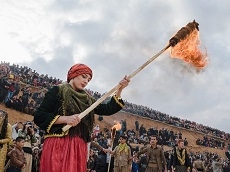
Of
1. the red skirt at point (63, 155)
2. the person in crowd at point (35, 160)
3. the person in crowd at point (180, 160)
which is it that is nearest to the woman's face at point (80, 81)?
the red skirt at point (63, 155)

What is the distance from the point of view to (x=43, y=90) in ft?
73.9

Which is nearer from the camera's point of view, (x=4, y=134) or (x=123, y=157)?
(x=4, y=134)

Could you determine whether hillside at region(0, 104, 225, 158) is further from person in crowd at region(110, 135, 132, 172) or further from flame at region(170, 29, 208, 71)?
flame at region(170, 29, 208, 71)

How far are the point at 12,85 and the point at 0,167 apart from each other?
14.6 metres

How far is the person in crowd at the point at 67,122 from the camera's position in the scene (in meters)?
3.22

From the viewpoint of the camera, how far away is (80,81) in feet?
11.5

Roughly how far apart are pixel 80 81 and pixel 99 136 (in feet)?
61.4

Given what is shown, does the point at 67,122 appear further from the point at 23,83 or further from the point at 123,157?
the point at 23,83

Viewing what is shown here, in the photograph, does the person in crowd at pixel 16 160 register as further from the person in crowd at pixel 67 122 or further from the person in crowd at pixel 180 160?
the person in crowd at pixel 180 160

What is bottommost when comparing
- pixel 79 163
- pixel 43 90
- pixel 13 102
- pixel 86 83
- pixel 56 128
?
pixel 79 163

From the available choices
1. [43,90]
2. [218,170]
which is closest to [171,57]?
[218,170]

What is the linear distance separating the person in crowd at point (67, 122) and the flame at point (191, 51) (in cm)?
82

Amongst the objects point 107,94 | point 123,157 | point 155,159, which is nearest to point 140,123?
point 123,157

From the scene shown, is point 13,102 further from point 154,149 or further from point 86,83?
point 86,83
